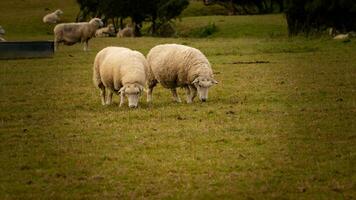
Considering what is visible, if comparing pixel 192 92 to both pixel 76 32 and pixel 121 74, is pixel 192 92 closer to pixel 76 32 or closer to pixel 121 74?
pixel 121 74

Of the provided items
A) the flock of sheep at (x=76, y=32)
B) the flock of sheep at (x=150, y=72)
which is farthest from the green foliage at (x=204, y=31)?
the flock of sheep at (x=150, y=72)

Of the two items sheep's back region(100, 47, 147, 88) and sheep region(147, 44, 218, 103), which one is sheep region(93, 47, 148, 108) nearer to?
sheep's back region(100, 47, 147, 88)

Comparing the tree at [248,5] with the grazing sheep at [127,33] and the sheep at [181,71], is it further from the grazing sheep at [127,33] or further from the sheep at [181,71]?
the sheep at [181,71]

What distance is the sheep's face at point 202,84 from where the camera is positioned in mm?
17656

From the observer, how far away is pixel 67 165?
11.4 meters

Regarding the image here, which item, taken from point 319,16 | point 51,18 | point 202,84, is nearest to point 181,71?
point 202,84

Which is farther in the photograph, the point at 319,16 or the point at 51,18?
the point at 51,18

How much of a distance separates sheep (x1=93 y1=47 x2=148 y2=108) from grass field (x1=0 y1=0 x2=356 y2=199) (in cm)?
37

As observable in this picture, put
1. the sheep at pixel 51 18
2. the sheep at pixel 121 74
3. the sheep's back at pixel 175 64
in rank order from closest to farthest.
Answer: the sheep at pixel 121 74
the sheep's back at pixel 175 64
the sheep at pixel 51 18

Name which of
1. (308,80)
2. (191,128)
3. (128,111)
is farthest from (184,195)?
(308,80)

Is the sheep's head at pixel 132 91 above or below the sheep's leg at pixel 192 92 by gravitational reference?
above

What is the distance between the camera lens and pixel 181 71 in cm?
1817

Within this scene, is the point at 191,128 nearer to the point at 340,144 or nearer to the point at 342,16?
the point at 340,144

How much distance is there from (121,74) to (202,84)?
6.05 ft
